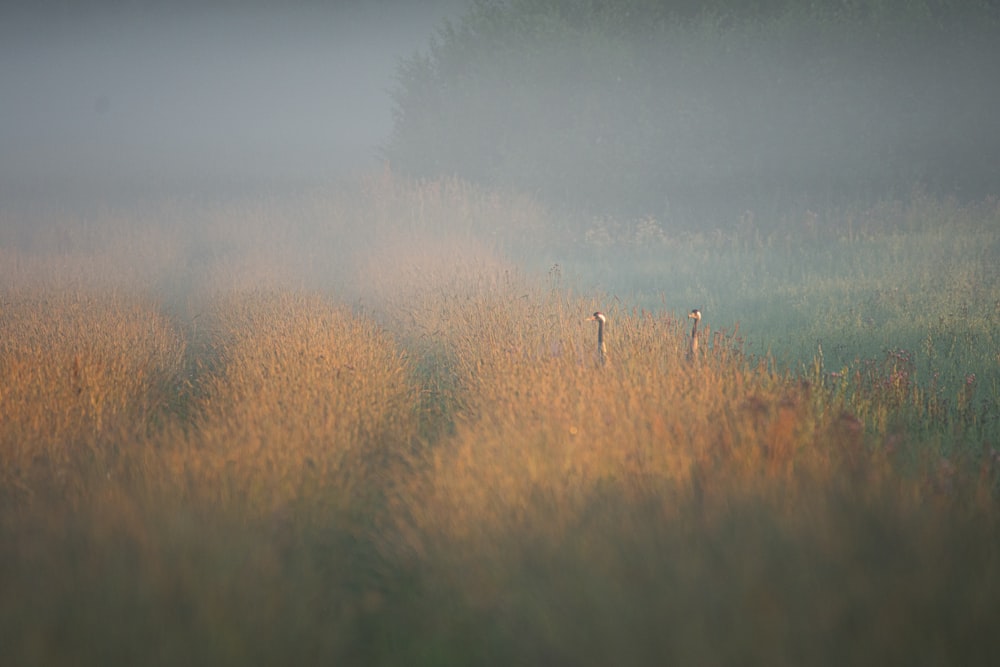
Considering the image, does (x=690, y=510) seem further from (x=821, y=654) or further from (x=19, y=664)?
(x=19, y=664)

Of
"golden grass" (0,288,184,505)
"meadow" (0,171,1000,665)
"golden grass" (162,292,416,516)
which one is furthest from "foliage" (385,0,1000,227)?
"golden grass" (0,288,184,505)

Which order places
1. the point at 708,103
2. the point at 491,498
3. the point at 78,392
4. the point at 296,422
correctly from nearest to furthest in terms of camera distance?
the point at 491,498 → the point at 296,422 → the point at 78,392 → the point at 708,103

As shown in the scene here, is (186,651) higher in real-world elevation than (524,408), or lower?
lower

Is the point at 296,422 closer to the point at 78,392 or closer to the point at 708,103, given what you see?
the point at 78,392

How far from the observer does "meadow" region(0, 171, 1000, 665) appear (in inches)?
98.7

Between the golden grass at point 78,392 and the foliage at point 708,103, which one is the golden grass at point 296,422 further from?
the foliage at point 708,103

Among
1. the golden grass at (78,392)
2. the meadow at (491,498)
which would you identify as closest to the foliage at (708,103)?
the meadow at (491,498)

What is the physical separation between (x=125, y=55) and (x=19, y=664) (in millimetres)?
46307

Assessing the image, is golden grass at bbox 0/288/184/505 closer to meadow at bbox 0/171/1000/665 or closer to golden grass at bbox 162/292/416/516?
meadow at bbox 0/171/1000/665

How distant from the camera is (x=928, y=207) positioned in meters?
14.8

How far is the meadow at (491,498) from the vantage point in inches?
98.7

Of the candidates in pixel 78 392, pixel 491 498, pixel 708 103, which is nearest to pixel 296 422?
pixel 491 498

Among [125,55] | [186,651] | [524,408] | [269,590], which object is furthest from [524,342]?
[125,55]

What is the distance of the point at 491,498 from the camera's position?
11.4 ft
